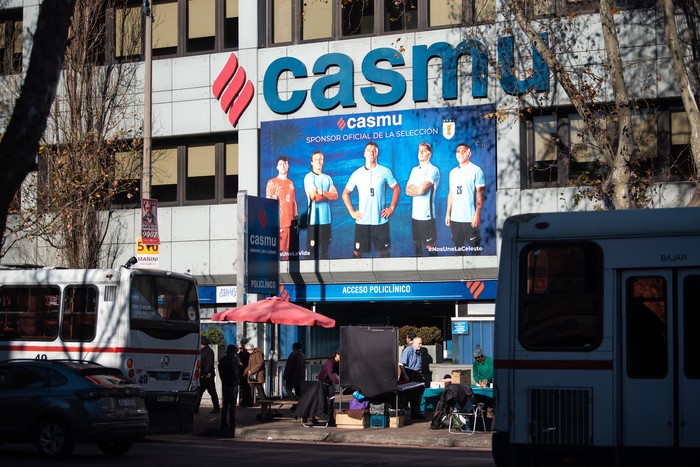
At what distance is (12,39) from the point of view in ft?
118

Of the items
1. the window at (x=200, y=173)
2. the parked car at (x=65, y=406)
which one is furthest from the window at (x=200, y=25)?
the parked car at (x=65, y=406)

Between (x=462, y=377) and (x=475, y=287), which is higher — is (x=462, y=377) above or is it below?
below

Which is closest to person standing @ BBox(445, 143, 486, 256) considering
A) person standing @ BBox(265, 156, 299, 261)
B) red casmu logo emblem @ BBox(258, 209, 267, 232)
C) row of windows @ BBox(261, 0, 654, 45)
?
row of windows @ BBox(261, 0, 654, 45)

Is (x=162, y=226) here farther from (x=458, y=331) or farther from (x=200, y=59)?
(x=458, y=331)

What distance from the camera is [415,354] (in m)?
27.4

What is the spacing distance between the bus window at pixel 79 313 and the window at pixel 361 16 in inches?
473

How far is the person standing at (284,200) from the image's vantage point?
1243 inches

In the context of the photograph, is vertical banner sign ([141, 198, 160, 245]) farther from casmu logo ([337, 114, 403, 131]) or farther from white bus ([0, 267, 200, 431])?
casmu logo ([337, 114, 403, 131])

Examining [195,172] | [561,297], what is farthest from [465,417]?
[195,172]

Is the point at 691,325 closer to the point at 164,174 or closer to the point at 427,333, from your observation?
the point at 427,333

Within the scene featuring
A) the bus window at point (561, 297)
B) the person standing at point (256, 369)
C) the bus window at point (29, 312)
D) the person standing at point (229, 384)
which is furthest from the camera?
the person standing at point (256, 369)

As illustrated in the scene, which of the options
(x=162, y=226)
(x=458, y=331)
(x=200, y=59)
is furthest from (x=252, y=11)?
(x=458, y=331)

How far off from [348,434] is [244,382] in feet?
22.3

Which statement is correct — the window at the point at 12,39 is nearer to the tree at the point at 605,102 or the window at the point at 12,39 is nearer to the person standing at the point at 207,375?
the person standing at the point at 207,375
